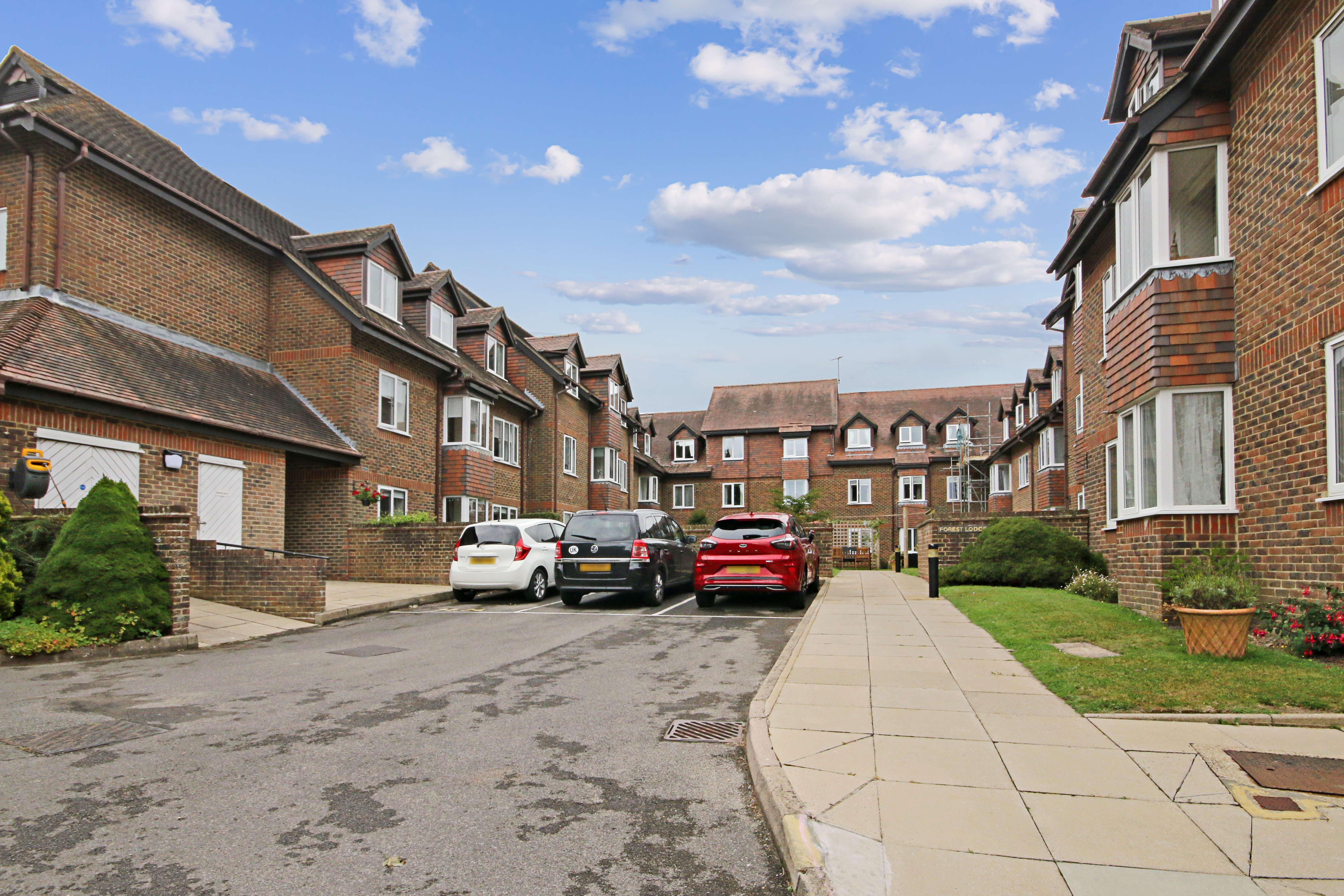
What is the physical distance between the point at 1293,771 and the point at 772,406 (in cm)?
4591

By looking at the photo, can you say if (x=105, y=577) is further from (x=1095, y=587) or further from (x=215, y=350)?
(x=1095, y=587)

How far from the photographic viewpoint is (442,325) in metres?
25.9

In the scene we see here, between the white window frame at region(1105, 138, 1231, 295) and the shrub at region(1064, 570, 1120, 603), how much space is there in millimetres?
4919

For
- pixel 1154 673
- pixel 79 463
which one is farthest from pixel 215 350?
pixel 1154 673

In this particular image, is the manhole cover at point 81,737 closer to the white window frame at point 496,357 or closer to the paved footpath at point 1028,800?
the paved footpath at point 1028,800

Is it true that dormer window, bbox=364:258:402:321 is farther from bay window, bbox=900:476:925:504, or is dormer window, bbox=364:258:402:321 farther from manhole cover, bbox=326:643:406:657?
bay window, bbox=900:476:925:504

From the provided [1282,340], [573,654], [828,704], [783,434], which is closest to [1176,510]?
[1282,340]

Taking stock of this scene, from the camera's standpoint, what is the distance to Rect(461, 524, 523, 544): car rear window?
16.3 metres

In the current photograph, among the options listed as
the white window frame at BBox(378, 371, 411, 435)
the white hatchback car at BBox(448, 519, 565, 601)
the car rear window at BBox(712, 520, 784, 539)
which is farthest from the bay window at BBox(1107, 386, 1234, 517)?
the white window frame at BBox(378, 371, 411, 435)

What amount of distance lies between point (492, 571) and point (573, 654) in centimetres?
660

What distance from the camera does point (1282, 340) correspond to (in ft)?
29.3

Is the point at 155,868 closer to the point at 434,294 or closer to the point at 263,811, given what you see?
the point at 263,811

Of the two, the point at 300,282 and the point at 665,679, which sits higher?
the point at 300,282

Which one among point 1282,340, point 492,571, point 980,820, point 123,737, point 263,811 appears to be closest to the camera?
point 980,820
